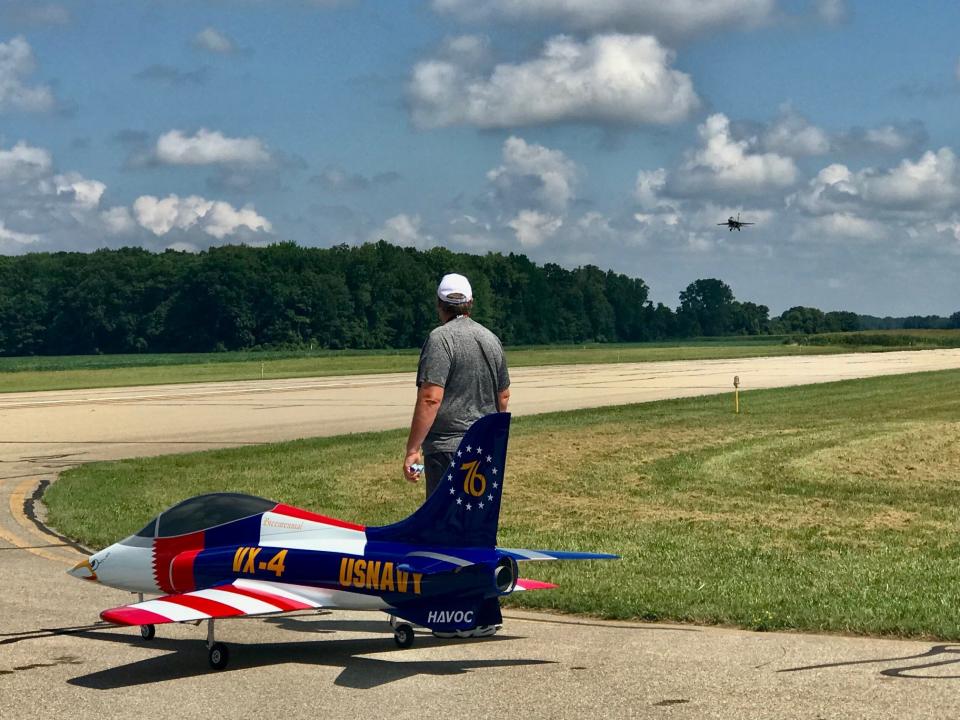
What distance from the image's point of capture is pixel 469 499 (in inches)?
310

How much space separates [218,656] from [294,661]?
538 mm

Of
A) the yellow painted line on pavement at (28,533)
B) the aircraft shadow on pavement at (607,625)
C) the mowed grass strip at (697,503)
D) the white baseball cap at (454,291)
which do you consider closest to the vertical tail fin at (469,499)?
the white baseball cap at (454,291)

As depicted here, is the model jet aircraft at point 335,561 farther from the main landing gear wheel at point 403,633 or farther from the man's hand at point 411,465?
the man's hand at point 411,465

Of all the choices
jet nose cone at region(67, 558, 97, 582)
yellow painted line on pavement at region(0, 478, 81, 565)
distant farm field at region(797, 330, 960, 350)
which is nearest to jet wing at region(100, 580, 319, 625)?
jet nose cone at region(67, 558, 97, 582)

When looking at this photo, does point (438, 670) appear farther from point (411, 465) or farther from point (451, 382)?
point (451, 382)

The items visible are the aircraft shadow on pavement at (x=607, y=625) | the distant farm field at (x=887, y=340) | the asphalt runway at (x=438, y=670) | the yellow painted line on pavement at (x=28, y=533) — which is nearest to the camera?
the asphalt runway at (x=438, y=670)

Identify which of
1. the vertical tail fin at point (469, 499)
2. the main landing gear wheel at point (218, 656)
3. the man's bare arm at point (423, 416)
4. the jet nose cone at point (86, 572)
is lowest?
the main landing gear wheel at point (218, 656)

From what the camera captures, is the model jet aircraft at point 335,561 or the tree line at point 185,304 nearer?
the model jet aircraft at point 335,561

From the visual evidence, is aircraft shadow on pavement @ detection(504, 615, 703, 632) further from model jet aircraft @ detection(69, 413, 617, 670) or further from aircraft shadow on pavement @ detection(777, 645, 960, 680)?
aircraft shadow on pavement @ detection(777, 645, 960, 680)

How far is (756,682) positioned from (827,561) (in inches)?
196

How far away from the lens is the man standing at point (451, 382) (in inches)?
343

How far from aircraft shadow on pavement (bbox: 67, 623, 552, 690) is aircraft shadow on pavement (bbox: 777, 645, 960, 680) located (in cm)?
184

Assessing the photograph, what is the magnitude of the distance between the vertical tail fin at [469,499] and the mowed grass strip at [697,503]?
245cm

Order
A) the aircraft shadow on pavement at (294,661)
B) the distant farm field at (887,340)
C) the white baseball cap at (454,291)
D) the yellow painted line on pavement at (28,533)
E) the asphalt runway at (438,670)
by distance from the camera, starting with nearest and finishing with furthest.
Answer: the asphalt runway at (438,670), the aircraft shadow on pavement at (294,661), the white baseball cap at (454,291), the yellow painted line on pavement at (28,533), the distant farm field at (887,340)
